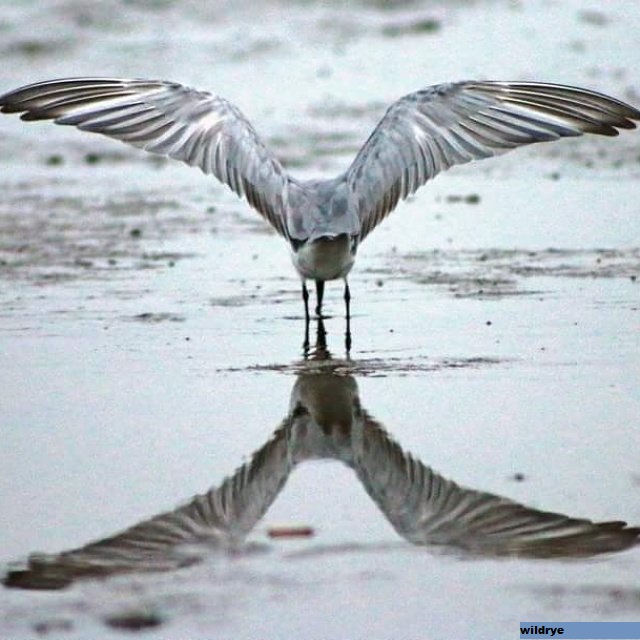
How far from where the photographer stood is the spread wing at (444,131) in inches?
351

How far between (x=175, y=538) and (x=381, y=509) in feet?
2.50

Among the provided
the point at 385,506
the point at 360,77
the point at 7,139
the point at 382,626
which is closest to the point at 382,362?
the point at 385,506

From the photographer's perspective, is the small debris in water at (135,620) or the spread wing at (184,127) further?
the spread wing at (184,127)

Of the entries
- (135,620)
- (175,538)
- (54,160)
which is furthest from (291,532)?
(54,160)

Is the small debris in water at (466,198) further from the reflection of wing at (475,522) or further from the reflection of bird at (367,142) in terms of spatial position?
the reflection of wing at (475,522)

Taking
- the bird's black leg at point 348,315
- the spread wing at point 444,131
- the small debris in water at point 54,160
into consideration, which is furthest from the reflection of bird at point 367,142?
the small debris in water at point 54,160

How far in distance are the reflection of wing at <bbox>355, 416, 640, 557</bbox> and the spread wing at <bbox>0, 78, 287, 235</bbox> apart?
292 cm

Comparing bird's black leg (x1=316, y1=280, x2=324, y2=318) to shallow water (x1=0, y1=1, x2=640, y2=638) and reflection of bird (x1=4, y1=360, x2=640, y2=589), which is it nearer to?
shallow water (x1=0, y1=1, x2=640, y2=638)

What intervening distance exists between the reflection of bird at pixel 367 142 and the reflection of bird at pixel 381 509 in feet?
7.39

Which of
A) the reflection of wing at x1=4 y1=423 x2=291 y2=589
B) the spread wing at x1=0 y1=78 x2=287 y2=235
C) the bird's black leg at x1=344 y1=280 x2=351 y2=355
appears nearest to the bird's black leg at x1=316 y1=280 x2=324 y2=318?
the bird's black leg at x1=344 y1=280 x2=351 y2=355

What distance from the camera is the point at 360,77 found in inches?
744

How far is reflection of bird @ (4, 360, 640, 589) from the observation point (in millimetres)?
5395

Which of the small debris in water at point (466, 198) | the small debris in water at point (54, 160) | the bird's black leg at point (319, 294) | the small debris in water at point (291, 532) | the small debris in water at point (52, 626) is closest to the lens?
the small debris in water at point (52, 626)

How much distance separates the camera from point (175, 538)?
5.61m
